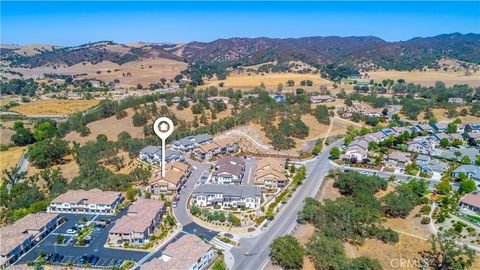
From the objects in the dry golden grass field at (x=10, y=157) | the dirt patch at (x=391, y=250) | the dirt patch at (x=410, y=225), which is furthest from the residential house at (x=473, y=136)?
the dry golden grass field at (x=10, y=157)

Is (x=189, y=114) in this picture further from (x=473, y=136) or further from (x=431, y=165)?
(x=473, y=136)

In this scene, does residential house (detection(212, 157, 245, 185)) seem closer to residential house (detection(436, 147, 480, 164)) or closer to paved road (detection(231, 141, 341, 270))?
paved road (detection(231, 141, 341, 270))

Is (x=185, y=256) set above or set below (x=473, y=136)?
below

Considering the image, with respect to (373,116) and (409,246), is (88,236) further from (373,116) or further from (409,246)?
(373,116)

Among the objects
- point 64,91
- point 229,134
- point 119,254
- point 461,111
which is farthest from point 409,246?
point 64,91

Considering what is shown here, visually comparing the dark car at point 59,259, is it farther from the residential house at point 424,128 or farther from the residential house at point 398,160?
the residential house at point 424,128

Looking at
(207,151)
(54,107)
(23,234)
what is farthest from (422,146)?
(54,107)
